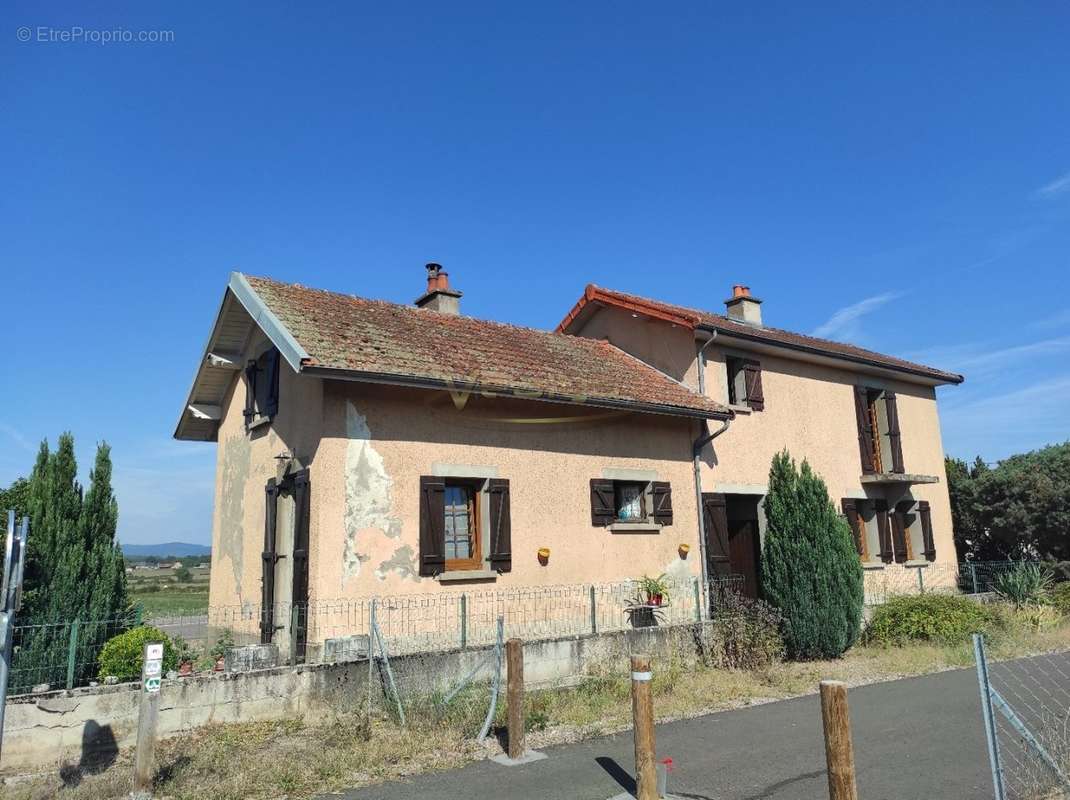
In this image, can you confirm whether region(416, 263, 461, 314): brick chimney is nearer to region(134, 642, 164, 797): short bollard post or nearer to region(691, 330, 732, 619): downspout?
region(691, 330, 732, 619): downspout

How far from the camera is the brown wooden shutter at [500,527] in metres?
11.2

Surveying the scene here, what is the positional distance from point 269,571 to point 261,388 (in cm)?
306

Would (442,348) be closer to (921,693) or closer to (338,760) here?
(338,760)

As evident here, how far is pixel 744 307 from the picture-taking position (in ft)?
61.7

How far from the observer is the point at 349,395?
34.1ft

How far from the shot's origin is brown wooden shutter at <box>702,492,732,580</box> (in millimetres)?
13820

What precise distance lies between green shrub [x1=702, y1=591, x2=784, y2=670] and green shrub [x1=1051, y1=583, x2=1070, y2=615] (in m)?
7.59

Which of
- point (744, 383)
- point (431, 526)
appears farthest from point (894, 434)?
point (431, 526)

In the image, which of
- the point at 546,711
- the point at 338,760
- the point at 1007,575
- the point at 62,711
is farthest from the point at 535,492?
the point at 1007,575

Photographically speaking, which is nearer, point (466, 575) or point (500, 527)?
point (466, 575)

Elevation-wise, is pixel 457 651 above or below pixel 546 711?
above

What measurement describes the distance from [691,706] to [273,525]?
650cm

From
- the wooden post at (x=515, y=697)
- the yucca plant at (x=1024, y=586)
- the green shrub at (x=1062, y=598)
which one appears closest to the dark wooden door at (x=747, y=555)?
the yucca plant at (x=1024, y=586)

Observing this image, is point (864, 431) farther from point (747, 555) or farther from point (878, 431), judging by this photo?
point (747, 555)
